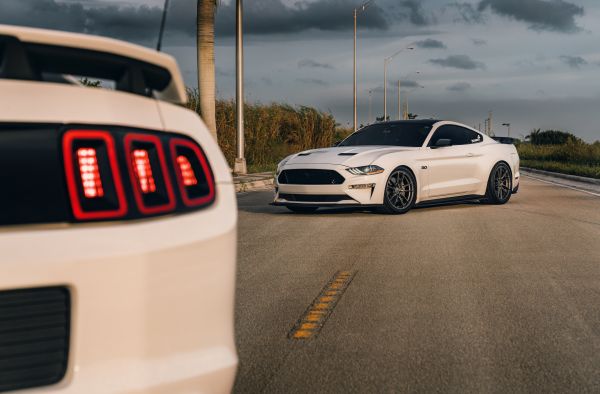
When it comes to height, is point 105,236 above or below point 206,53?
below

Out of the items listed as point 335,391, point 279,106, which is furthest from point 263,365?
point 279,106

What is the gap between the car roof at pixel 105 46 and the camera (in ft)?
8.54

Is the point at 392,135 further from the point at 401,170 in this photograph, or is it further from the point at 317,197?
the point at 317,197

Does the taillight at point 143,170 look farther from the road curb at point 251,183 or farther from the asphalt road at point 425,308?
the road curb at point 251,183

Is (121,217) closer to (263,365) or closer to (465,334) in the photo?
(263,365)

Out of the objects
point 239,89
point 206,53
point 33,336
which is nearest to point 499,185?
point 206,53

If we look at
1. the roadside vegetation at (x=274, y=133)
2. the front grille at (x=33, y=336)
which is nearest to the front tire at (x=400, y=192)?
the front grille at (x=33, y=336)

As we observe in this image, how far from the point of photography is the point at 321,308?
6.52 meters

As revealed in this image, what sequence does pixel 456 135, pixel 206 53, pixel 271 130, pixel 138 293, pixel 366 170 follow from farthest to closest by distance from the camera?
pixel 271 130 → pixel 206 53 → pixel 456 135 → pixel 366 170 → pixel 138 293

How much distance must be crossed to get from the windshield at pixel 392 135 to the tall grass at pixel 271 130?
47.2 feet

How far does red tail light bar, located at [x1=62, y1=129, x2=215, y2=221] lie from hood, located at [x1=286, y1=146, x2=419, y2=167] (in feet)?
34.7

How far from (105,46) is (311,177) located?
1075 cm

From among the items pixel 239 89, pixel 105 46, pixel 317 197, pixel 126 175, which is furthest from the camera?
pixel 239 89

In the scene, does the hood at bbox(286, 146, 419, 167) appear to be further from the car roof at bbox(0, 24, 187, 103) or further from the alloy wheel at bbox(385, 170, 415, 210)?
the car roof at bbox(0, 24, 187, 103)
